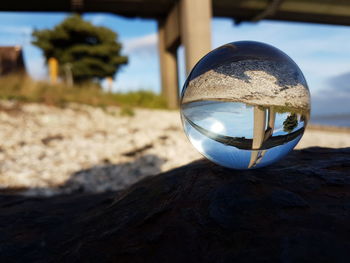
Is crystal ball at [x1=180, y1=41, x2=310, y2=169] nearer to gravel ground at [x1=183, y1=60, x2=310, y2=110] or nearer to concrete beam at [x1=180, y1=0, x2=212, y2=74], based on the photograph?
gravel ground at [x1=183, y1=60, x2=310, y2=110]

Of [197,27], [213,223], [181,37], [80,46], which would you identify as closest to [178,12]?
[181,37]

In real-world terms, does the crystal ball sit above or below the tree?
below

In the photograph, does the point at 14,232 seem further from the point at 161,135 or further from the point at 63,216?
the point at 161,135

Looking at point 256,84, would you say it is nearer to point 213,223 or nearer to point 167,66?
point 213,223

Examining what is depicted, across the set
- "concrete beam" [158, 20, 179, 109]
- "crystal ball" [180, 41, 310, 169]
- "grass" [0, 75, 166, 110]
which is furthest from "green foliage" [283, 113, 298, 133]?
"concrete beam" [158, 20, 179, 109]

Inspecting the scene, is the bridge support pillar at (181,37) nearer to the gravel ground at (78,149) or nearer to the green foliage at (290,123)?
the gravel ground at (78,149)

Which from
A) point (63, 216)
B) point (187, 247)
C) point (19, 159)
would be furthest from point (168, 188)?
point (19, 159)
